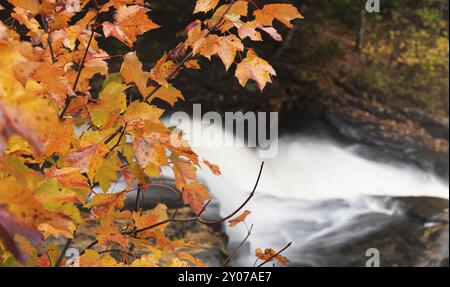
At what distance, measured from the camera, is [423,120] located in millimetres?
10945

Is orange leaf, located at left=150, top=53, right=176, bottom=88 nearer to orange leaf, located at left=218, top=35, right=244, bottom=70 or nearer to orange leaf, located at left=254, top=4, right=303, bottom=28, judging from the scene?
orange leaf, located at left=218, top=35, right=244, bottom=70

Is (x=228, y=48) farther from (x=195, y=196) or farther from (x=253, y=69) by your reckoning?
(x=195, y=196)

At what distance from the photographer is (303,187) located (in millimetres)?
8297

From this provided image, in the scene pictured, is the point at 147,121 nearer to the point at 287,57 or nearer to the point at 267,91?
the point at 267,91

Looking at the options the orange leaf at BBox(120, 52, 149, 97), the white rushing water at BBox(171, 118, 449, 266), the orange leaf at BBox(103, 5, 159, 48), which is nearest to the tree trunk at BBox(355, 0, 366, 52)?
the white rushing water at BBox(171, 118, 449, 266)

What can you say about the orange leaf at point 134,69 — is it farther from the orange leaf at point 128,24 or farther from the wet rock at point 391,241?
the wet rock at point 391,241

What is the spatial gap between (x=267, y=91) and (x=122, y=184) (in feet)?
14.5

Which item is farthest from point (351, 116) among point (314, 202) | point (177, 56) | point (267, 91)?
point (177, 56)

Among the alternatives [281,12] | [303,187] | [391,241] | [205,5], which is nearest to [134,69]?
[205,5]

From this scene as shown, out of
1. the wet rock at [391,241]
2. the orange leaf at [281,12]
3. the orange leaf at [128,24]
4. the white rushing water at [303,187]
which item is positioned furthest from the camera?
the white rushing water at [303,187]

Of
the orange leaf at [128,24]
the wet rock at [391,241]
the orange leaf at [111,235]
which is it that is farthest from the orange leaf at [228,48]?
the wet rock at [391,241]

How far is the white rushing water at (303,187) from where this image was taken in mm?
6562

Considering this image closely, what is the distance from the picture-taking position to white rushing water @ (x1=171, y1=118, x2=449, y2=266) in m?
6.56
